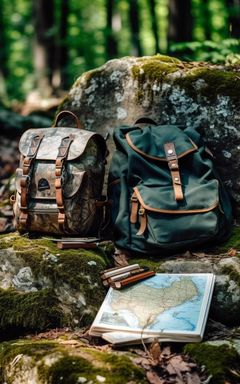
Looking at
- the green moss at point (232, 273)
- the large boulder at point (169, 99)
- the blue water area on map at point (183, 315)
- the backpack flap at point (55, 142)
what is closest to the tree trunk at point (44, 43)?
the large boulder at point (169, 99)

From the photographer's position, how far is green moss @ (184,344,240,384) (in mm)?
2664

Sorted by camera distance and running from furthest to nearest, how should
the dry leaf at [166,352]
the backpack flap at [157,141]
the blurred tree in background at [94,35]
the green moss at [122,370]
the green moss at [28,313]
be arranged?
the blurred tree in background at [94,35], the backpack flap at [157,141], the green moss at [28,313], the dry leaf at [166,352], the green moss at [122,370]

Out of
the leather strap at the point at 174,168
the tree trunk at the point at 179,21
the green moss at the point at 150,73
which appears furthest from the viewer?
the tree trunk at the point at 179,21

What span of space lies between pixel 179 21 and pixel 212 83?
4.03 m

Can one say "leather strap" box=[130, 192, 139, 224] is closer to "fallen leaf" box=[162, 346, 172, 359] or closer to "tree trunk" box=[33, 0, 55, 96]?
"fallen leaf" box=[162, 346, 172, 359]

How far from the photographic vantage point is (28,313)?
10.7 ft

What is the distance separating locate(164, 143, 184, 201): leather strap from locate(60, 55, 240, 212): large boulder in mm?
576

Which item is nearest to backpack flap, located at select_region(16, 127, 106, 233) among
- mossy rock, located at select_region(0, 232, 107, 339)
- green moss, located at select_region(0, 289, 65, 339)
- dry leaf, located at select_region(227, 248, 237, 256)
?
mossy rock, located at select_region(0, 232, 107, 339)

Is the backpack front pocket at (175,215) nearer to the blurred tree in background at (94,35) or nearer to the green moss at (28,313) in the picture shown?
the green moss at (28,313)

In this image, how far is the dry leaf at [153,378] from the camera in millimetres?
2633

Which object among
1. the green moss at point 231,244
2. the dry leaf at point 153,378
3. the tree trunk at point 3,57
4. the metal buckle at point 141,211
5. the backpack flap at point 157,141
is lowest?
the tree trunk at point 3,57

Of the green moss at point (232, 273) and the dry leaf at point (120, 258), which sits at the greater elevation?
the green moss at point (232, 273)

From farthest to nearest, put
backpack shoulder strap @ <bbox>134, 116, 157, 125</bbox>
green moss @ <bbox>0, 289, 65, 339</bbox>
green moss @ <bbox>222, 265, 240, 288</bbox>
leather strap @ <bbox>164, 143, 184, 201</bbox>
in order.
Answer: backpack shoulder strap @ <bbox>134, 116, 157, 125</bbox> < leather strap @ <bbox>164, 143, 184, 201</bbox> < green moss @ <bbox>222, 265, 240, 288</bbox> < green moss @ <bbox>0, 289, 65, 339</bbox>

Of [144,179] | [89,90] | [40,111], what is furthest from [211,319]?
[40,111]
